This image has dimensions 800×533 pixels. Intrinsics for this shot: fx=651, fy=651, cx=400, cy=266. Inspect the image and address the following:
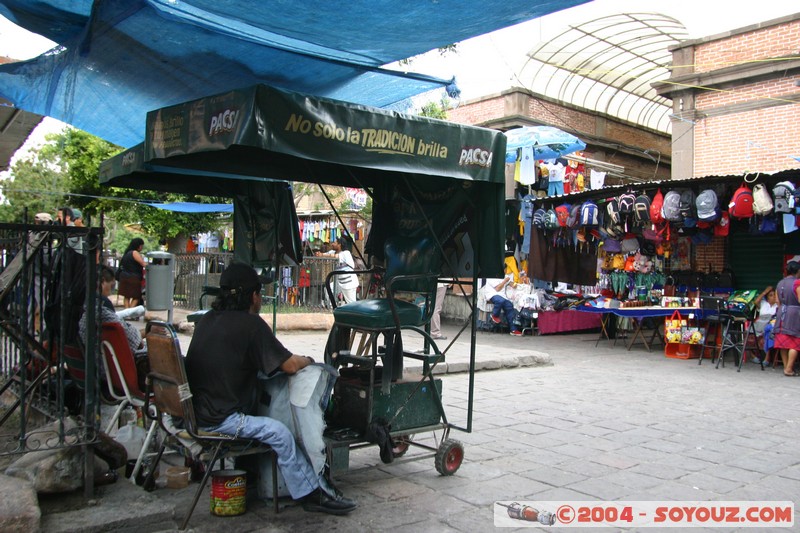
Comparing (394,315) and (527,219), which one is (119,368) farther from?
(527,219)

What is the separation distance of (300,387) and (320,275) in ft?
36.2

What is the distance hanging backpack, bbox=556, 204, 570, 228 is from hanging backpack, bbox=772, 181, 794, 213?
3.97 metres

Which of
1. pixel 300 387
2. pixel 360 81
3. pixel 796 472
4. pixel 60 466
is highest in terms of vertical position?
pixel 360 81

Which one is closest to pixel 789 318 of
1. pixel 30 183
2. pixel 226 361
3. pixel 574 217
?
pixel 574 217

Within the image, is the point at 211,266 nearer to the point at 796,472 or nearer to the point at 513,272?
the point at 513,272

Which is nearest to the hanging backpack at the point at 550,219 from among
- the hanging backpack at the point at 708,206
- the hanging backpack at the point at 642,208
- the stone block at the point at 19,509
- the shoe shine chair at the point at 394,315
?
the hanging backpack at the point at 642,208


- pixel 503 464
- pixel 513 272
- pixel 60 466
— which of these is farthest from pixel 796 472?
pixel 513 272

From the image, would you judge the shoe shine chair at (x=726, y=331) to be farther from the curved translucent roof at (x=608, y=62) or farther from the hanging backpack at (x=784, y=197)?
the curved translucent roof at (x=608, y=62)

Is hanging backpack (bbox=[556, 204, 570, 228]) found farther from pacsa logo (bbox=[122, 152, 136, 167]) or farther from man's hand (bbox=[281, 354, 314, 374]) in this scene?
man's hand (bbox=[281, 354, 314, 374])

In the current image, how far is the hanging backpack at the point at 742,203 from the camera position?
35.4 feet

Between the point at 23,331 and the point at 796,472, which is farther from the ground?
the point at 23,331

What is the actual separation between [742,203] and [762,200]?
0.29m

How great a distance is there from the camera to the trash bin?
1206cm

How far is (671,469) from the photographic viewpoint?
538cm
